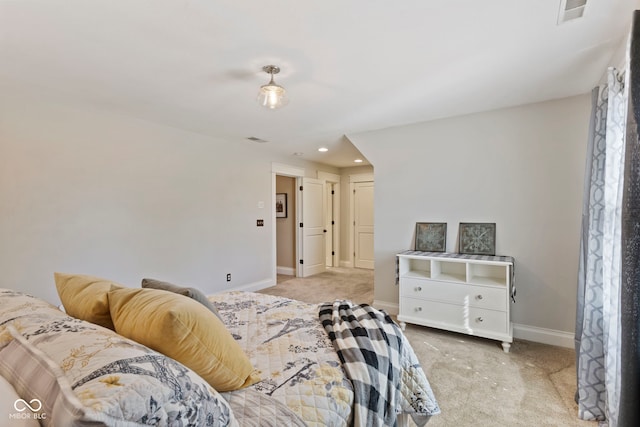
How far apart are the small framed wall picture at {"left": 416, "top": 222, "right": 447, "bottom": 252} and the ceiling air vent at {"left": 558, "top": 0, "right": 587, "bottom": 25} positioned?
2.16 meters

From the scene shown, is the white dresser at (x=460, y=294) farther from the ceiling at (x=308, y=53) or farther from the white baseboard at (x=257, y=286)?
the white baseboard at (x=257, y=286)

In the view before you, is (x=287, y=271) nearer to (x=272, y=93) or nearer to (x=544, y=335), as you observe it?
(x=544, y=335)

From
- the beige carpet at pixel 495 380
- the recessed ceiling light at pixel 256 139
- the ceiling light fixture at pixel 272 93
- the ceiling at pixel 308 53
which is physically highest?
the ceiling at pixel 308 53

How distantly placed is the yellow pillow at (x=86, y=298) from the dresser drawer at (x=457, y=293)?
2.72 m

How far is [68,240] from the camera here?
9.44 feet

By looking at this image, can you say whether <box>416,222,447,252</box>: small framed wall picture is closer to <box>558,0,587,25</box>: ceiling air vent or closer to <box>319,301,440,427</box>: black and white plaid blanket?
<box>319,301,440,427</box>: black and white plaid blanket

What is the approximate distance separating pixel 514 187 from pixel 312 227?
3710 mm

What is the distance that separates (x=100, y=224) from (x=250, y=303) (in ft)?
6.82

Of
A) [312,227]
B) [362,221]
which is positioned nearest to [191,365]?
[312,227]

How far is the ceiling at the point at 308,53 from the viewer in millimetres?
1624

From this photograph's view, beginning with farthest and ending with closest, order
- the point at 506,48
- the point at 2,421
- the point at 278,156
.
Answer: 1. the point at 278,156
2. the point at 506,48
3. the point at 2,421

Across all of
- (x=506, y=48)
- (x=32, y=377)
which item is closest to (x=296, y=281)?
(x=506, y=48)

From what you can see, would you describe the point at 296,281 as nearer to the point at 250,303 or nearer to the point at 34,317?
the point at 250,303

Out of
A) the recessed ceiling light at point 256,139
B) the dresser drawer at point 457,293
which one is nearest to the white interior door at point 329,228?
the recessed ceiling light at point 256,139
